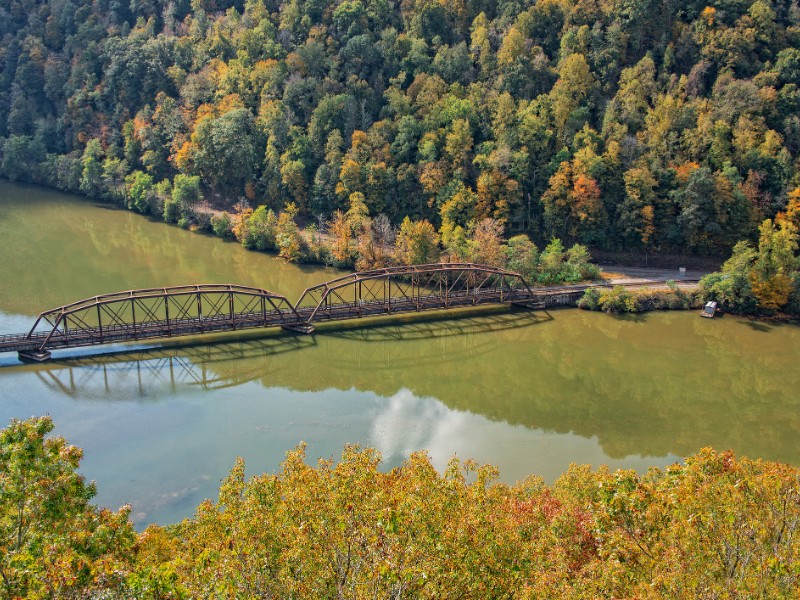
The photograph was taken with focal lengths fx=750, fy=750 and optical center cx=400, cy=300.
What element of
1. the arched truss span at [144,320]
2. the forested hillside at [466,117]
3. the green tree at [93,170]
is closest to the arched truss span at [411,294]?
the arched truss span at [144,320]

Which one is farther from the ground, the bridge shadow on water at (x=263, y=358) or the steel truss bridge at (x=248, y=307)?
the steel truss bridge at (x=248, y=307)

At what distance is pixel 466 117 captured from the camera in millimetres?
52031

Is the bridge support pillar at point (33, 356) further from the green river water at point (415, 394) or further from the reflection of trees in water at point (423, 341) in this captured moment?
the reflection of trees in water at point (423, 341)

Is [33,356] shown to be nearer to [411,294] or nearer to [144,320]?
[144,320]

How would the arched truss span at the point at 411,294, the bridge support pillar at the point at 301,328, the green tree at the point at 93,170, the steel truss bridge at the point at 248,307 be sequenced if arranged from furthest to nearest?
1. the green tree at the point at 93,170
2. the arched truss span at the point at 411,294
3. the bridge support pillar at the point at 301,328
4. the steel truss bridge at the point at 248,307

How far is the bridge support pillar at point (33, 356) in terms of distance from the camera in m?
35.0

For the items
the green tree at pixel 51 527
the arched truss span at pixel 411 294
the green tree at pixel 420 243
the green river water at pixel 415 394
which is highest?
the green tree at pixel 420 243

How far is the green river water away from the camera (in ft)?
93.4

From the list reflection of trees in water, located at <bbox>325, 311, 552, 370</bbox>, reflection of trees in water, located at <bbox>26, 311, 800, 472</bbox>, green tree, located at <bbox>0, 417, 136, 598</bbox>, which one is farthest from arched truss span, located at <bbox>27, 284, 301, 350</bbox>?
green tree, located at <bbox>0, 417, 136, 598</bbox>

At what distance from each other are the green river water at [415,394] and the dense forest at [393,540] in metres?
10.2

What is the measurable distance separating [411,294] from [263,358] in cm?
1245

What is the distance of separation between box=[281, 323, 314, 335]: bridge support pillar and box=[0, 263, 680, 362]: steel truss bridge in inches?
2.1

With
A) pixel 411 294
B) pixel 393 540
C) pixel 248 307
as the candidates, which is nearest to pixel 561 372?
pixel 411 294

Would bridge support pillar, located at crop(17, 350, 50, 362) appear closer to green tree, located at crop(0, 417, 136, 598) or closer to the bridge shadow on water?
the bridge shadow on water
